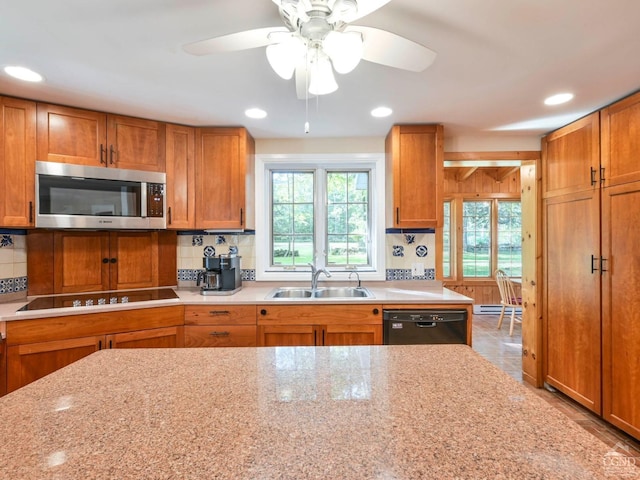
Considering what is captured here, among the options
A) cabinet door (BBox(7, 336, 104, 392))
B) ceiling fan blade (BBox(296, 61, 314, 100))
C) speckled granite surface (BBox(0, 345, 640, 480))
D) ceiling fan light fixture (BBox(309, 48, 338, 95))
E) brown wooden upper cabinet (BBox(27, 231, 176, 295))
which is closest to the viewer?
speckled granite surface (BBox(0, 345, 640, 480))

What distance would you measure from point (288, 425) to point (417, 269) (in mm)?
2382

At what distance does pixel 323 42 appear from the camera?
103 centimetres

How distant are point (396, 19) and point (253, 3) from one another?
0.59m

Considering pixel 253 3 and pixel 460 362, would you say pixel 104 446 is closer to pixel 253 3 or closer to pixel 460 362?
pixel 460 362

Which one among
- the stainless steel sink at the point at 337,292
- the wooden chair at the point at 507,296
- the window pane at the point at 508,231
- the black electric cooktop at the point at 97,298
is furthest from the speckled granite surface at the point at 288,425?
the window pane at the point at 508,231

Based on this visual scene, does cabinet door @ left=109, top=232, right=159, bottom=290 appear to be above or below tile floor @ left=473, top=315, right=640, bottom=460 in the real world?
above

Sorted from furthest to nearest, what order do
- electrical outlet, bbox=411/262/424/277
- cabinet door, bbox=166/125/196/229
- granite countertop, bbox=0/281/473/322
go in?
1. electrical outlet, bbox=411/262/424/277
2. cabinet door, bbox=166/125/196/229
3. granite countertop, bbox=0/281/473/322

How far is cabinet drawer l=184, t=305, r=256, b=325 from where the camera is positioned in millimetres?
2252

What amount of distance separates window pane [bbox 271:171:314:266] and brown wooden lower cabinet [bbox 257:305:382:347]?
0.84 m

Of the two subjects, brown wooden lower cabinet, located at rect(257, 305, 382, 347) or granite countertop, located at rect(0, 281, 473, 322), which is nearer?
granite countertop, located at rect(0, 281, 473, 322)

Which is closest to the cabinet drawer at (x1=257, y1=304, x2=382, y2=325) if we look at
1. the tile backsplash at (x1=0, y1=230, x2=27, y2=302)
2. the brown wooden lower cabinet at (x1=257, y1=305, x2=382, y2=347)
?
the brown wooden lower cabinet at (x1=257, y1=305, x2=382, y2=347)

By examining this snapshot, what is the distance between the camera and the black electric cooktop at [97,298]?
2025 mm

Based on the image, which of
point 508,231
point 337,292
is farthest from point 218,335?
point 508,231

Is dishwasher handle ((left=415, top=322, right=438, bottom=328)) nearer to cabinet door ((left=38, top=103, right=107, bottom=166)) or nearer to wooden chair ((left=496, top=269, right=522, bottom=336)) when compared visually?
cabinet door ((left=38, top=103, right=107, bottom=166))
